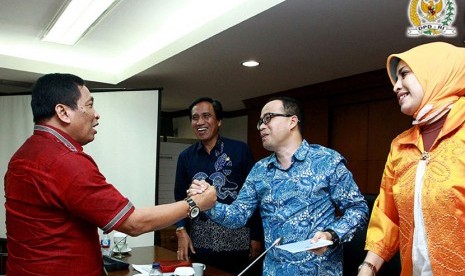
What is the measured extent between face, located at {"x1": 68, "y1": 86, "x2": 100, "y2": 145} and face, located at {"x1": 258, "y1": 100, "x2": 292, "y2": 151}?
793 millimetres

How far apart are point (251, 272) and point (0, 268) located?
6.78 feet

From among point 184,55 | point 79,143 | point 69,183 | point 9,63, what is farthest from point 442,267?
point 9,63

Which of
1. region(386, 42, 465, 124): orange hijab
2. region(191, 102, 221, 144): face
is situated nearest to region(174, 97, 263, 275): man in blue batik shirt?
region(191, 102, 221, 144): face

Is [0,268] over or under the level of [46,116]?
under

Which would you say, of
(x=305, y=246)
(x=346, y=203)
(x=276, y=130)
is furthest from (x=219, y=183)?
(x=305, y=246)

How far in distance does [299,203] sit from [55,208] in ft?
3.11

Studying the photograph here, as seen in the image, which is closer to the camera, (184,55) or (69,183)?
(69,183)

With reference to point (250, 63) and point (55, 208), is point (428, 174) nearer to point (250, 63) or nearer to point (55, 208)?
point (55, 208)

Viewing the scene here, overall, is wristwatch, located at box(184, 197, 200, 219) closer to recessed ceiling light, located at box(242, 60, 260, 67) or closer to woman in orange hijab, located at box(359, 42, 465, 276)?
woman in orange hijab, located at box(359, 42, 465, 276)

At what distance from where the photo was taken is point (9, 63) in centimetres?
414

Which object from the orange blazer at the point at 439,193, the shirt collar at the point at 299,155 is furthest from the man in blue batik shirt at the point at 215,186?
the orange blazer at the point at 439,193

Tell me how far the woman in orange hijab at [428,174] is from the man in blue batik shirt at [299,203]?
12.2 inches

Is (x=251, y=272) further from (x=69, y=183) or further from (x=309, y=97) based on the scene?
(x=309, y=97)

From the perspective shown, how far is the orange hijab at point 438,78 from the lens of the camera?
120 cm
